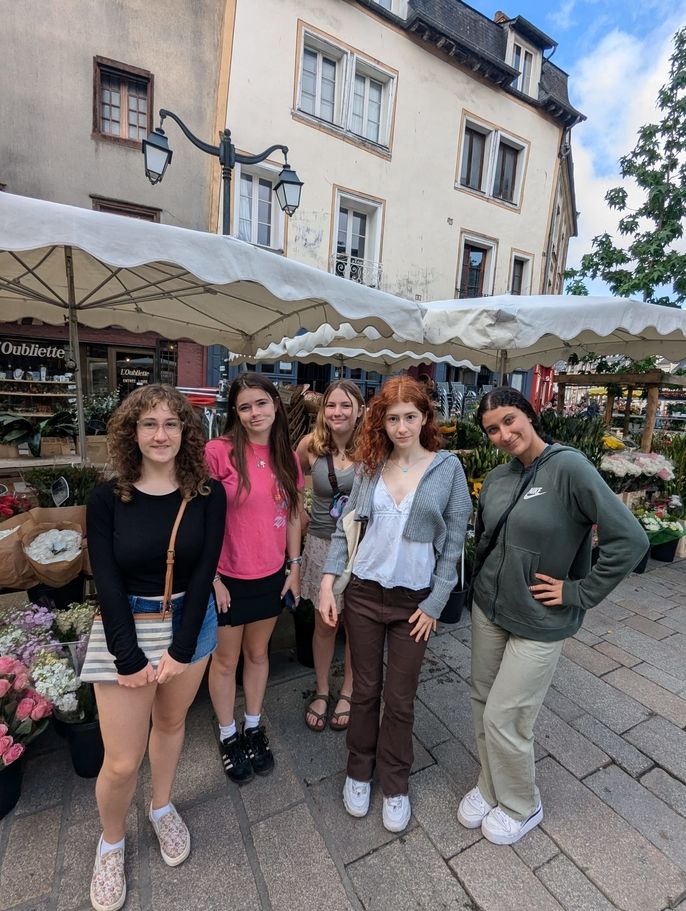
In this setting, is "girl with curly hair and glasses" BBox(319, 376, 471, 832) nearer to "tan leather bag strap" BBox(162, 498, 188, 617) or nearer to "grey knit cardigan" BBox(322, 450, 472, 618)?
"grey knit cardigan" BBox(322, 450, 472, 618)

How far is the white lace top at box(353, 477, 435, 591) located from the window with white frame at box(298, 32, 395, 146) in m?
11.5

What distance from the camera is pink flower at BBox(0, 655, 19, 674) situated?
1.84 m

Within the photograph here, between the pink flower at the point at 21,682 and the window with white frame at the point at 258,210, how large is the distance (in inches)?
384

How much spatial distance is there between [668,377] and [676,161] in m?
5.44

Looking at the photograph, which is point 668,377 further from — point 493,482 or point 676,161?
point 676,161

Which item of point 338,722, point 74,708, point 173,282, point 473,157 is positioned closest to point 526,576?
point 338,722

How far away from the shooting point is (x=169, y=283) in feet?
11.3

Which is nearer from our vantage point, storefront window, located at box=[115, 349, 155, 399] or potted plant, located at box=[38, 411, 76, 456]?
potted plant, located at box=[38, 411, 76, 456]

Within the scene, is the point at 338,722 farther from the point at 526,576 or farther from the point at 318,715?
the point at 526,576

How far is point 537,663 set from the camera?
1679mm

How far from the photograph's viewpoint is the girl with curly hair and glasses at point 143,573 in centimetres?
145

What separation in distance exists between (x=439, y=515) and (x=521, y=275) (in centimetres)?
1507

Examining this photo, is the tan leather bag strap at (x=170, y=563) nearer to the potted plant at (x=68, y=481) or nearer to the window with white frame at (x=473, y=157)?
the potted plant at (x=68, y=481)

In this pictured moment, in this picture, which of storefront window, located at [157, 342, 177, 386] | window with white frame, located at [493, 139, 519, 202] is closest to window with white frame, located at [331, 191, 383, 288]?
storefront window, located at [157, 342, 177, 386]
